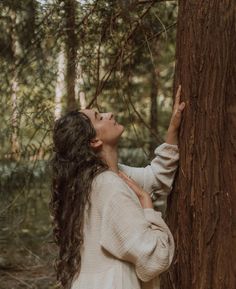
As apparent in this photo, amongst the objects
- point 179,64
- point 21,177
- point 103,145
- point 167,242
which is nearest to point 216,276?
point 167,242

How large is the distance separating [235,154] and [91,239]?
2.21ft

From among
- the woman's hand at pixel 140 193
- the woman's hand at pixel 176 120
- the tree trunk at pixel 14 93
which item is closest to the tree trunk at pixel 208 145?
the woman's hand at pixel 176 120

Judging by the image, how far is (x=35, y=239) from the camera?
7191mm

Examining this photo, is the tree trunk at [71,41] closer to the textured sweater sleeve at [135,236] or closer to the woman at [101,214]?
the woman at [101,214]

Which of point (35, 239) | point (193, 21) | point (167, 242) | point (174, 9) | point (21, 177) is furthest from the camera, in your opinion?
point (35, 239)

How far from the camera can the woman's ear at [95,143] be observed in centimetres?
269

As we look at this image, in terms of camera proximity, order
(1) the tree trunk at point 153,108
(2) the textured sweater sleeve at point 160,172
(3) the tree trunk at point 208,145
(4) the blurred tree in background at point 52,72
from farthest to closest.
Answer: (1) the tree trunk at point 153,108, (4) the blurred tree in background at point 52,72, (2) the textured sweater sleeve at point 160,172, (3) the tree trunk at point 208,145

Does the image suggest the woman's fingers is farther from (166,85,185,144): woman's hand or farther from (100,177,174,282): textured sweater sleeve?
(100,177,174,282): textured sweater sleeve

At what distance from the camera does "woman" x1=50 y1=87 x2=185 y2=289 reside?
2488 mm

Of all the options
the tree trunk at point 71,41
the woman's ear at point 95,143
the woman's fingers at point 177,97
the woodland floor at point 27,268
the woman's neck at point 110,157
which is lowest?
the woodland floor at point 27,268

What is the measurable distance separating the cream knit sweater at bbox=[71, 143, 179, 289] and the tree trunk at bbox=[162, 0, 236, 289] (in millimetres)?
202

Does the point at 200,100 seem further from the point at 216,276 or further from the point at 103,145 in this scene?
the point at 216,276

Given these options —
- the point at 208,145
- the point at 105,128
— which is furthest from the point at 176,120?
the point at 105,128

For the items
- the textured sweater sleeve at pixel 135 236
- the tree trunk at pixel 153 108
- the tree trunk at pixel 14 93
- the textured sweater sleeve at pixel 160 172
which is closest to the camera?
the textured sweater sleeve at pixel 135 236
